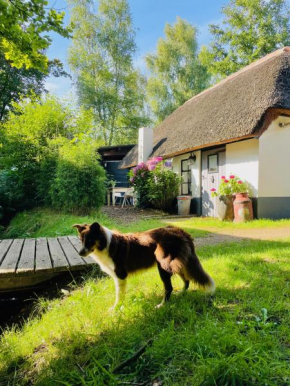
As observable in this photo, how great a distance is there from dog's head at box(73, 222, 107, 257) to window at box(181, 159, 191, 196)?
8980 millimetres

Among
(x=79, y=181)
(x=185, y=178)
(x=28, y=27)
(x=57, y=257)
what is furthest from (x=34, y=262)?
(x=185, y=178)

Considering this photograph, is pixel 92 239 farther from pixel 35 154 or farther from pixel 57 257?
pixel 35 154

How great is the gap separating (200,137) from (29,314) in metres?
7.78

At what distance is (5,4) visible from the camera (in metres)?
2.67

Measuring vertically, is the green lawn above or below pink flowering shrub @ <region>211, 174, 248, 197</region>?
below

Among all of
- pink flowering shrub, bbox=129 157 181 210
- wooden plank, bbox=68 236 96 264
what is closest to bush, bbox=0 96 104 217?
pink flowering shrub, bbox=129 157 181 210

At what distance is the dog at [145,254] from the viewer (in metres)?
2.16

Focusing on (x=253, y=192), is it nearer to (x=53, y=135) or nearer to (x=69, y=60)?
(x=53, y=135)

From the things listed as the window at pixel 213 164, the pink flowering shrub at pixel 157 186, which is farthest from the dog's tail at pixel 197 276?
the pink flowering shrub at pixel 157 186

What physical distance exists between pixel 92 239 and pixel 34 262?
151 centimetres

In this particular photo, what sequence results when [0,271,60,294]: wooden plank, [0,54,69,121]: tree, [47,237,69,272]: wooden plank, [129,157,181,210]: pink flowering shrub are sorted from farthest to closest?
[0,54,69,121]: tree → [129,157,181,210]: pink flowering shrub → [47,237,69,272]: wooden plank → [0,271,60,294]: wooden plank

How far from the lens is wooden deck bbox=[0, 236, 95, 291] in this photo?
9.59 feet

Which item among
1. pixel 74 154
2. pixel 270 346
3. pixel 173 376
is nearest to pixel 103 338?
pixel 173 376

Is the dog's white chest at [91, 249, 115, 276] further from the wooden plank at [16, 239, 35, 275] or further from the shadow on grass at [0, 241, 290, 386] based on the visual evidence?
the wooden plank at [16, 239, 35, 275]
